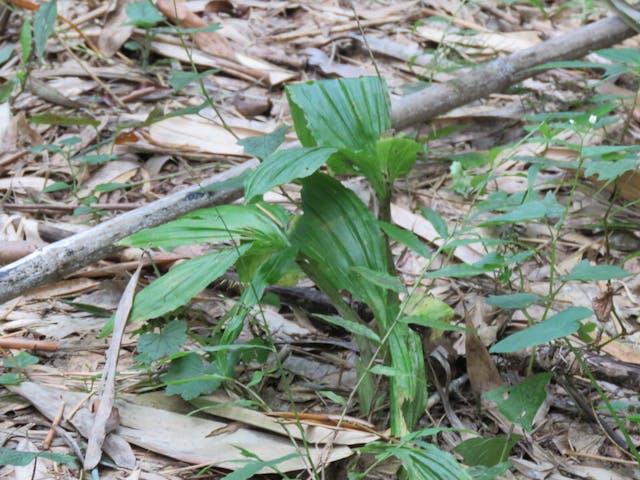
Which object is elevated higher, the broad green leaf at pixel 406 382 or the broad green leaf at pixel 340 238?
the broad green leaf at pixel 340 238

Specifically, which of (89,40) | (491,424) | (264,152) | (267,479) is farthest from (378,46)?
(267,479)

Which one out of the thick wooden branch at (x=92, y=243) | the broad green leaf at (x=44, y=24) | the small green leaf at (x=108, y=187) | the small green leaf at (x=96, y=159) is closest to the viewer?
the thick wooden branch at (x=92, y=243)

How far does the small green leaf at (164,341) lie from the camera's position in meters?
1.44

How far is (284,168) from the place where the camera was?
4.51ft

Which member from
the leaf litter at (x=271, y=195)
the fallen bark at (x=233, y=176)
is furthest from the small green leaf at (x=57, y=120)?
the fallen bark at (x=233, y=176)

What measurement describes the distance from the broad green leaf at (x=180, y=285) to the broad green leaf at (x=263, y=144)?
20 centimetres

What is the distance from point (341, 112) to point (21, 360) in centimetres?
85

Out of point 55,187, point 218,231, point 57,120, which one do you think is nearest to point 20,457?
point 218,231

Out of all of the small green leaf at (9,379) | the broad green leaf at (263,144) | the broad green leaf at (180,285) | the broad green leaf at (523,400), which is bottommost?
the small green leaf at (9,379)

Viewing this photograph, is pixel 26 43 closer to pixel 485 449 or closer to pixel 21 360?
pixel 21 360

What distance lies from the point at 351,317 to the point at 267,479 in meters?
0.38

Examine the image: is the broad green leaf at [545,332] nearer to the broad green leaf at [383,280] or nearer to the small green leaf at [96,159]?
the broad green leaf at [383,280]

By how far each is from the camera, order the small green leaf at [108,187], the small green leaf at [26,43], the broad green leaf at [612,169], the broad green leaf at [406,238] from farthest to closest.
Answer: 1. the small green leaf at [26,43]
2. the small green leaf at [108,187]
3. the broad green leaf at [612,169]
4. the broad green leaf at [406,238]

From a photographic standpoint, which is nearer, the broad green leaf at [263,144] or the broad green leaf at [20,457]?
the broad green leaf at [20,457]
